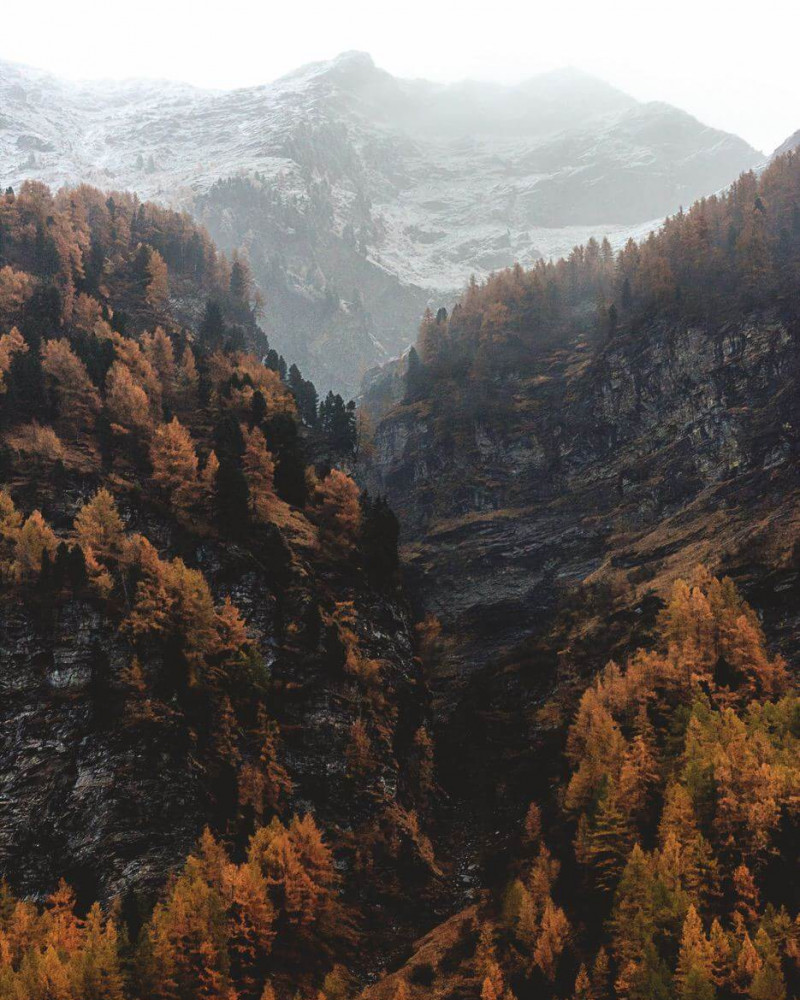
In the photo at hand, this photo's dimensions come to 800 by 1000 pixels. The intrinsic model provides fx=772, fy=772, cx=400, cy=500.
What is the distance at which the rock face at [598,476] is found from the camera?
9831cm

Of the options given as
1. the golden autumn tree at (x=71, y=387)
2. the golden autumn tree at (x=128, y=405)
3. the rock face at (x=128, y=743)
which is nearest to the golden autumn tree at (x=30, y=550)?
the rock face at (x=128, y=743)

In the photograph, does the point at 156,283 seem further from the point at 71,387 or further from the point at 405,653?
the point at 405,653

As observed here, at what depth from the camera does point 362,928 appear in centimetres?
6619

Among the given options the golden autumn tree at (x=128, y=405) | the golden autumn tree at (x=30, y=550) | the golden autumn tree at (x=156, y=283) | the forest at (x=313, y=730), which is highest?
the golden autumn tree at (x=156, y=283)

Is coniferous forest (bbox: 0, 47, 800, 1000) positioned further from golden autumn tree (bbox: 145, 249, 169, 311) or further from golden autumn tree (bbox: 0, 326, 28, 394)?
golden autumn tree (bbox: 145, 249, 169, 311)

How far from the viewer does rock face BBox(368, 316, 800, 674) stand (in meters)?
98.3

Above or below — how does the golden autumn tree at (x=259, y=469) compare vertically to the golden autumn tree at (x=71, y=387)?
below

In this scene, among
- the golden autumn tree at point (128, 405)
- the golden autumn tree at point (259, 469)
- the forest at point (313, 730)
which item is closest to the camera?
the forest at point (313, 730)

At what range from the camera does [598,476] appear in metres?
123

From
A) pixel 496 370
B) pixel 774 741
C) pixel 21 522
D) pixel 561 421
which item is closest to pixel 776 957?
pixel 774 741

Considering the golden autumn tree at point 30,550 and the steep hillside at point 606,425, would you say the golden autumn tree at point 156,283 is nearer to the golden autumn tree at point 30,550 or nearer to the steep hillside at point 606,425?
the steep hillside at point 606,425

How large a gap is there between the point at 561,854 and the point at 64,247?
11702 centimetres

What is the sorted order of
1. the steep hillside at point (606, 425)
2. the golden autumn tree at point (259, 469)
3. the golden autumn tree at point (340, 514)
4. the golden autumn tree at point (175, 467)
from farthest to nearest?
1. the steep hillside at point (606, 425)
2. the golden autumn tree at point (340, 514)
3. the golden autumn tree at point (259, 469)
4. the golden autumn tree at point (175, 467)

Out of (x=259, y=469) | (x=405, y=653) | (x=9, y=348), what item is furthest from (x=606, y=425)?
(x=9, y=348)
